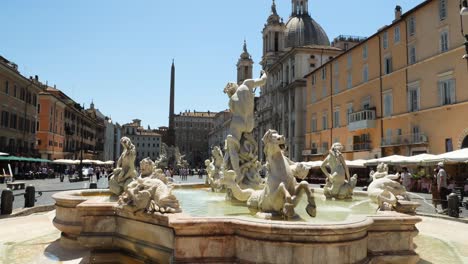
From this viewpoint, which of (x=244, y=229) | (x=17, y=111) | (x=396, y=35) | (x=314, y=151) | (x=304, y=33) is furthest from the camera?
(x=304, y=33)

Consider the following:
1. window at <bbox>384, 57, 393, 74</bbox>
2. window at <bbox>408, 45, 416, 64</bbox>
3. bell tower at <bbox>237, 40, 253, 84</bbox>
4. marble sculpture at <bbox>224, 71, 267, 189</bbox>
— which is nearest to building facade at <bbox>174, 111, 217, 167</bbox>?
bell tower at <bbox>237, 40, 253, 84</bbox>

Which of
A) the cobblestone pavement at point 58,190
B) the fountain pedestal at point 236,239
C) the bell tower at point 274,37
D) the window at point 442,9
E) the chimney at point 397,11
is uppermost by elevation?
the bell tower at point 274,37

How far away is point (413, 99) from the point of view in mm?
30844

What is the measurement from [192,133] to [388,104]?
358 feet

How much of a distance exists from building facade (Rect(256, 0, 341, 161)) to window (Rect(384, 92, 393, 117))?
2243 centimetres

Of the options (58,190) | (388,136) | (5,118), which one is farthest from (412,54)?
(5,118)

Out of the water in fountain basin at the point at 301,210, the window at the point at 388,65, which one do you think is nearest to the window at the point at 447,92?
the window at the point at 388,65

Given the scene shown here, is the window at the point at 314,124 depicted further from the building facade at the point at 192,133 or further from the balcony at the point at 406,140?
the building facade at the point at 192,133

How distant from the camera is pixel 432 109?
2831cm

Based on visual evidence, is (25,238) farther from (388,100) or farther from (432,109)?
(388,100)

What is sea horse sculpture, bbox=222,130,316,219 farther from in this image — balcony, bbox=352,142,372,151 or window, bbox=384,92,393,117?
→ balcony, bbox=352,142,372,151

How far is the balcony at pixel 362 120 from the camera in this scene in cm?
3616

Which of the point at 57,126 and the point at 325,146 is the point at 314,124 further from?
the point at 57,126

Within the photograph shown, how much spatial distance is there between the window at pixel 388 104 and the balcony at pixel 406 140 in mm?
2189
